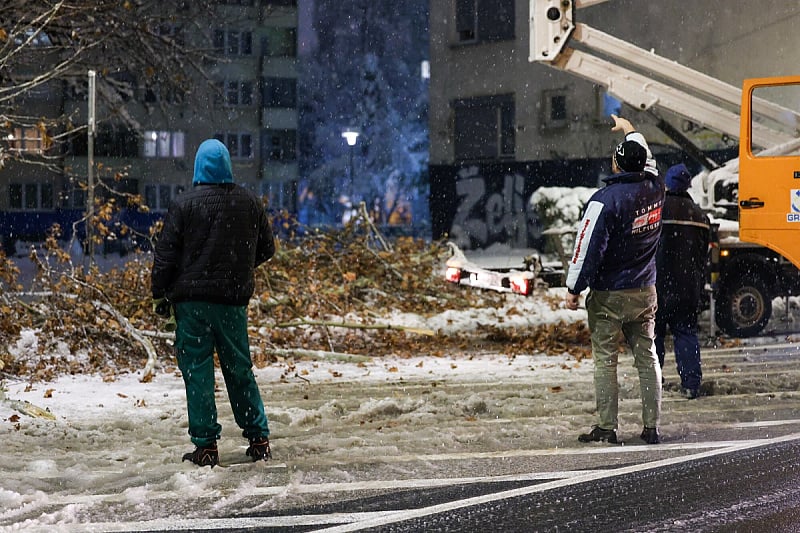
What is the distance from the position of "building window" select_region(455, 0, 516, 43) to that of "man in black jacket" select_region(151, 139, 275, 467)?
27.0 metres

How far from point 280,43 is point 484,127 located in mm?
22596

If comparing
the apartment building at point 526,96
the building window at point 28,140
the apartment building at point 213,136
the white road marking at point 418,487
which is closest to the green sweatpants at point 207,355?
the white road marking at point 418,487

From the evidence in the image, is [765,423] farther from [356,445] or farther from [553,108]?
[553,108]

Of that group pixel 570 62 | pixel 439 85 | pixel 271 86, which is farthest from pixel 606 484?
pixel 271 86

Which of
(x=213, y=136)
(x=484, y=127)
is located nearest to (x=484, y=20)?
(x=484, y=127)

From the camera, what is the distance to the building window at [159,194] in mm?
50500

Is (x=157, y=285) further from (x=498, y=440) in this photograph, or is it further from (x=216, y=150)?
(x=498, y=440)

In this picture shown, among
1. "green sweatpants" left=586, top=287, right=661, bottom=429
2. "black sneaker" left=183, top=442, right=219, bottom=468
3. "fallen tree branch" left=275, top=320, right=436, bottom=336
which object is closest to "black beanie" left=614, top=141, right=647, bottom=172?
"green sweatpants" left=586, top=287, right=661, bottom=429

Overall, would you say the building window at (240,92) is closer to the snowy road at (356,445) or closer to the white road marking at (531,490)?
the snowy road at (356,445)

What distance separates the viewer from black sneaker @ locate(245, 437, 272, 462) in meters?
6.72

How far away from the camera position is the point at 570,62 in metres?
14.2

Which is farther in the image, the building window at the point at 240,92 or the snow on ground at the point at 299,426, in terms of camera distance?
the building window at the point at 240,92

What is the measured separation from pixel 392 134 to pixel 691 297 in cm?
4910

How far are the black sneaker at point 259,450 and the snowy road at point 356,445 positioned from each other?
11 cm
